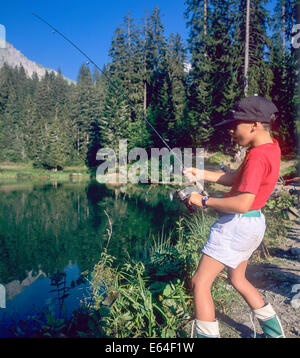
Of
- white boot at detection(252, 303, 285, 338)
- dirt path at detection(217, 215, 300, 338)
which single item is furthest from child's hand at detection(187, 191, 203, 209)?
dirt path at detection(217, 215, 300, 338)

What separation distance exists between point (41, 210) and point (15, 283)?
10078mm

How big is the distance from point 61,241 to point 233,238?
30.5ft

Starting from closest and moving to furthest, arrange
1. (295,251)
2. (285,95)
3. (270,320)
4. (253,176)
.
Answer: (253,176), (270,320), (295,251), (285,95)

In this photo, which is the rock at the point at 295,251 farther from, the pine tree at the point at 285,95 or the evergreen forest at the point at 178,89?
the pine tree at the point at 285,95

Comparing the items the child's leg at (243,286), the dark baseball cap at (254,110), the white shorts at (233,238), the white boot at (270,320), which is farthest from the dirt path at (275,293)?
the dark baseball cap at (254,110)

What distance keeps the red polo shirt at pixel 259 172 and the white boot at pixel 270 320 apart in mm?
837

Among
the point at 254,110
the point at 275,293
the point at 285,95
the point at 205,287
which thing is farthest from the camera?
the point at 285,95

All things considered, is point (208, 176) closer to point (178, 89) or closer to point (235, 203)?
point (235, 203)

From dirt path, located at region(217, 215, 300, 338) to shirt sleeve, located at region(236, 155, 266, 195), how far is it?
1.61 meters

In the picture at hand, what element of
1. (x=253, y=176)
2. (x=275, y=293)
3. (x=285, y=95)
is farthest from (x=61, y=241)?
(x=285, y=95)

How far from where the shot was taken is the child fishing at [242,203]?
1880 millimetres

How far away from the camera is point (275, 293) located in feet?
11.6

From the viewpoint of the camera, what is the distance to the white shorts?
6.57ft

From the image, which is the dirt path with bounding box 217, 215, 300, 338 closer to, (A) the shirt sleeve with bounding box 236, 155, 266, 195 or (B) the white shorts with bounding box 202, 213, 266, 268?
(B) the white shorts with bounding box 202, 213, 266, 268
